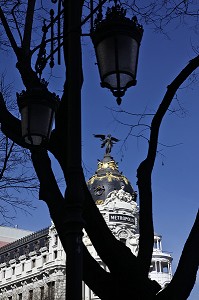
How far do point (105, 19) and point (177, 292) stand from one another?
10.1ft

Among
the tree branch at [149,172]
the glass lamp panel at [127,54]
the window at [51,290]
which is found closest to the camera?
the glass lamp panel at [127,54]

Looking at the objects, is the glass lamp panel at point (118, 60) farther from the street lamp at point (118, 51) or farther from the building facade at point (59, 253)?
the building facade at point (59, 253)

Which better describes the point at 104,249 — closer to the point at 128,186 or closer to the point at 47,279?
the point at 47,279

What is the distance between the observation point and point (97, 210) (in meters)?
6.09

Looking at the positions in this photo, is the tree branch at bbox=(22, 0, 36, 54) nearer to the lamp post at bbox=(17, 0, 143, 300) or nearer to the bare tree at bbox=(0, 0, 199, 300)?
the bare tree at bbox=(0, 0, 199, 300)

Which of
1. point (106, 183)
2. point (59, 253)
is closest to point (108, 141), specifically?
point (106, 183)

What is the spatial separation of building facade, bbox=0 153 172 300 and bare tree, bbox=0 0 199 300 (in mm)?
35932

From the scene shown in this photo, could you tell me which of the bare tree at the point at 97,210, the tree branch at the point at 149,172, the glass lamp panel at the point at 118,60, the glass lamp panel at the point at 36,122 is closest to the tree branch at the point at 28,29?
the bare tree at the point at 97,210

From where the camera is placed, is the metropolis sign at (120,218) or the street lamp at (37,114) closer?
the street lamp at (37,114)

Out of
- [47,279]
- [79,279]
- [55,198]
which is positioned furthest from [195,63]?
[47,279]

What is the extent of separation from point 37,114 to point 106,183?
1691 inches

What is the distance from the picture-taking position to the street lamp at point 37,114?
545cm

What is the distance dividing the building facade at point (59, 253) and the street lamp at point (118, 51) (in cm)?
3785

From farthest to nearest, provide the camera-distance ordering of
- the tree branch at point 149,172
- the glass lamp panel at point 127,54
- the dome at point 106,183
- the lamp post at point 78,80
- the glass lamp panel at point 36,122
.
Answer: the dome at point 106,183
the tree branch at point 149,172
the glass lamp panel at point 36,122
the glass lamp panel at point 127,54
the lamp post at point 78,80
